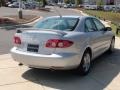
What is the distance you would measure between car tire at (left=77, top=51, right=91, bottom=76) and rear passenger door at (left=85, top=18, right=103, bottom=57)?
403 mm

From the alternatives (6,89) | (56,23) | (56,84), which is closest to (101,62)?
(56,23)

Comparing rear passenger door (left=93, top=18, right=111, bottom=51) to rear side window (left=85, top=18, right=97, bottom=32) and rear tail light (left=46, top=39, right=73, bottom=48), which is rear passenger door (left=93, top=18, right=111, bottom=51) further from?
rear tail light (left=46, top=39, right=73, bottom=48)

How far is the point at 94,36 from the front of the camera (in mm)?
8164

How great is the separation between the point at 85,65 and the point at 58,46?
1.14m

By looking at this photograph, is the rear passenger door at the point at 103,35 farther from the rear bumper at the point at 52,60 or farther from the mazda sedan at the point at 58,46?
the rear bumper at the point at 52,60

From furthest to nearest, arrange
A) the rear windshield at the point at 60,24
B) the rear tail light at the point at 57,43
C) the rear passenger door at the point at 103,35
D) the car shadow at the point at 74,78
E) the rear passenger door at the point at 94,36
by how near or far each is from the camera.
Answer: the rear passenger door at the point at 103,35, the rear passenger door at the point at 94,36, the rear windshield at the point at 60,24, the rear tail light at the point at 57,43, the car shadow at the point at 74,78

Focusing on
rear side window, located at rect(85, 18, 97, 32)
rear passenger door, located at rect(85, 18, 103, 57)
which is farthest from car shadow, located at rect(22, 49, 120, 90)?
rear side window, located at rect(85, 18, 97, 32)

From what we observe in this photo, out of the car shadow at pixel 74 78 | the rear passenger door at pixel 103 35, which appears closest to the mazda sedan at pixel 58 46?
the car shadow at pixel 74 78

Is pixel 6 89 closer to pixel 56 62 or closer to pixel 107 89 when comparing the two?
pixel 56 62

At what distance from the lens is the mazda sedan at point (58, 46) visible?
22.2 feet

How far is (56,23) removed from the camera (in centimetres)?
786

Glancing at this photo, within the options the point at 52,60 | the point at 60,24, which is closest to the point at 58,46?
the point at 52,60

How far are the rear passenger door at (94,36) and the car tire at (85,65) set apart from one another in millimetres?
403

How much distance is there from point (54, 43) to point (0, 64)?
2.48m
